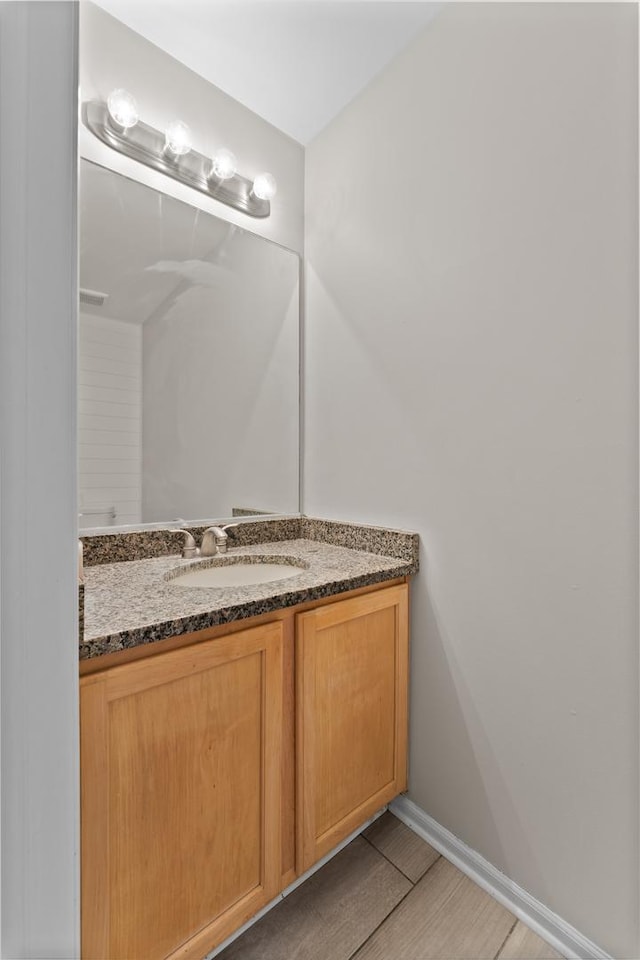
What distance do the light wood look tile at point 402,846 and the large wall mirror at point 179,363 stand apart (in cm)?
107

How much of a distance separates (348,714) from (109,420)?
1.08 metres

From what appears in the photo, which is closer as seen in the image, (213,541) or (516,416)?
(516,416)

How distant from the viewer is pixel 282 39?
1.38 m

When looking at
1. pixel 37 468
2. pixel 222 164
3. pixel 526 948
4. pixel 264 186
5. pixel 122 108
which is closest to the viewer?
pixel 37 468

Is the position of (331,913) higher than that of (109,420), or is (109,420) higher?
(109,420)

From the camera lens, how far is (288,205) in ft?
5.77

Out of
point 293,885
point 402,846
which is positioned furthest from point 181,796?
point 402,846

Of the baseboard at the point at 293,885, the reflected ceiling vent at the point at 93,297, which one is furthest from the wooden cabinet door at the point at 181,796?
the reflected ceiling vent at the point at 93,297

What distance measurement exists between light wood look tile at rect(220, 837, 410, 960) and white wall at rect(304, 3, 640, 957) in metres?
0.24

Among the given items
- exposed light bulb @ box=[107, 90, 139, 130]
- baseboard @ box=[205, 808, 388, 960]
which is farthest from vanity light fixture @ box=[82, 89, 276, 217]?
baseboard @ box=[205, 808, 388, 960]

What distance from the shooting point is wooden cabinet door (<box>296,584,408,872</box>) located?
1090 millimetres

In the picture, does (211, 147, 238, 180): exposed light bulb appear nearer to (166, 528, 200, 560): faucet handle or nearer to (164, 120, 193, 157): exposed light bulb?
(164, 120, 193, 157): exposed light bulb

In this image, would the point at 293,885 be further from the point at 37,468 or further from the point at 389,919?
the point at 37,468

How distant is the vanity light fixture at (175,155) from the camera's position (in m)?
1.26
